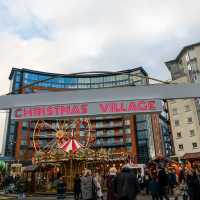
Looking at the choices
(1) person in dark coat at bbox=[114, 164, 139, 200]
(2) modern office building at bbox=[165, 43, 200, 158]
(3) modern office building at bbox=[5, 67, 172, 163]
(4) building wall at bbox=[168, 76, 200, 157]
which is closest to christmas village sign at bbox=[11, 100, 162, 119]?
(1) person in dark coat at bbox=[114, 164, 139, 200]

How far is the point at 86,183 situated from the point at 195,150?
38.7 meters

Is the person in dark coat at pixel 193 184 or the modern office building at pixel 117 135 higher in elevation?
the modern office building at pixel 117 135

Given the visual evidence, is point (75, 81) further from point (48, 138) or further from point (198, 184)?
point (198, 184)

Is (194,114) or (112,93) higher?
(194,114)

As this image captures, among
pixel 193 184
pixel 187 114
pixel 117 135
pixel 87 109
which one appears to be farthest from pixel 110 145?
pixel 87 109

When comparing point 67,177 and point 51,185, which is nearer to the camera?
point 67,177

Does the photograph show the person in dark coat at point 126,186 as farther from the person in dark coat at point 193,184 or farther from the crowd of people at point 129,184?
the person in dark coat at point 193,184

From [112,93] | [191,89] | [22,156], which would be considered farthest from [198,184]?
[22,156]

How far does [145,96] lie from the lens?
27.4 feet

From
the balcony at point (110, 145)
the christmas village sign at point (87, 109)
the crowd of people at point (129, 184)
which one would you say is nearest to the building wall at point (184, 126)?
the balcony at point (110, 145)

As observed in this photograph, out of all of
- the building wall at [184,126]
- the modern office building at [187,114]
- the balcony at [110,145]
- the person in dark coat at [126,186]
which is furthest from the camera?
the balcony at [110,145]

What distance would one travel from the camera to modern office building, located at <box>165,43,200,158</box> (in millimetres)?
47062

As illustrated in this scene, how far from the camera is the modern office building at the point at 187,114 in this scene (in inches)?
1853

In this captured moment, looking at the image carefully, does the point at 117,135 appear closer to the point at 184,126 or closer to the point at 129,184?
the point at 184,126
